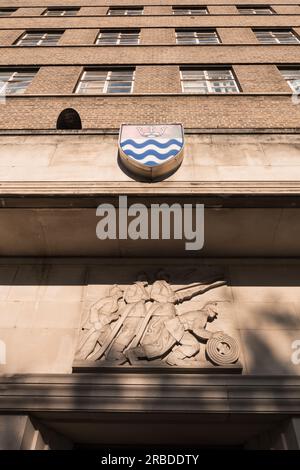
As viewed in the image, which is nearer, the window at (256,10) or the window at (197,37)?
the window at (197,37)

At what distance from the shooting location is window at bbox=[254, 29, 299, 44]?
1325 centimetres

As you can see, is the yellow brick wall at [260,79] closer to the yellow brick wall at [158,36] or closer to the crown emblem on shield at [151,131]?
the yellow brick wall at [158,36]

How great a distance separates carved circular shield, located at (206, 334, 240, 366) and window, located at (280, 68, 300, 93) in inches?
348

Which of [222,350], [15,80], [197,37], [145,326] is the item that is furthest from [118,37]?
[222,350]

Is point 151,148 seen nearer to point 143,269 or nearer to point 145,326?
point 143,269

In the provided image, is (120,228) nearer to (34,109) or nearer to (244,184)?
(244,184)

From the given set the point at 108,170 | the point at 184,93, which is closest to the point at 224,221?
the point at 108,170

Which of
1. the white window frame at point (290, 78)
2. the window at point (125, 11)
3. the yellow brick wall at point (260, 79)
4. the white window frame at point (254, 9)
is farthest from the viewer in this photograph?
the white window frame at point (254, 9)

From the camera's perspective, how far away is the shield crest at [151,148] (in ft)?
17.1

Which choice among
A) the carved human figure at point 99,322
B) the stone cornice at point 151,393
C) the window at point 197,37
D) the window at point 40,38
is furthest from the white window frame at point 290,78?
the stone cornice at point 151,393

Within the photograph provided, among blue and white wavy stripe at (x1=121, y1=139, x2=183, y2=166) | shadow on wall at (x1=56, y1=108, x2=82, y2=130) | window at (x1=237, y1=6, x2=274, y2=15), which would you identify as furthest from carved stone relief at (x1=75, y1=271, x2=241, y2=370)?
window at (x1=237, y1=6, x2=274, y2=15)

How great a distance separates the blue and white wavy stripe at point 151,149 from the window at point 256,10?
14553 millimetres

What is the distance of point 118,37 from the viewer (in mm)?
13836
